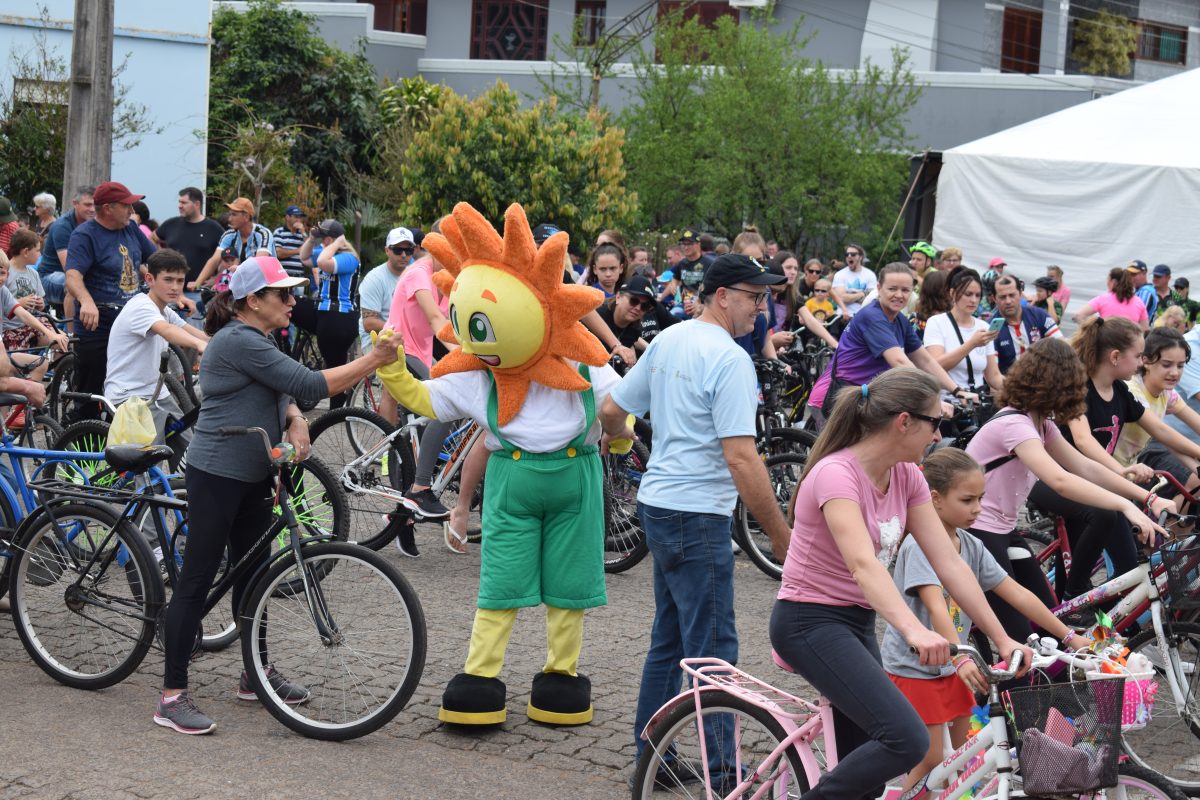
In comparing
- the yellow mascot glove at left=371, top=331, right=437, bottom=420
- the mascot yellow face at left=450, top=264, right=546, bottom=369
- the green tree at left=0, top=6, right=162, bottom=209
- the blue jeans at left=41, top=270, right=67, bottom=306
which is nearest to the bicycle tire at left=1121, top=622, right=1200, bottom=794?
the mascot yellow face at left=450, top=264, right=546, bottom=369

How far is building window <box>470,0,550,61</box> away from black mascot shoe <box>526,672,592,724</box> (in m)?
34.0

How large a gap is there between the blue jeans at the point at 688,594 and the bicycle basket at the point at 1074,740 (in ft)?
4.93

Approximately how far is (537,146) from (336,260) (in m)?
6.84

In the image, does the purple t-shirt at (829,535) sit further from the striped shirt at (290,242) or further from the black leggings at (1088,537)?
the striped shirt at (290,242)

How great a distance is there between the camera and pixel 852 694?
13.3ft

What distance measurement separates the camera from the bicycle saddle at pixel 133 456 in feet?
20.6

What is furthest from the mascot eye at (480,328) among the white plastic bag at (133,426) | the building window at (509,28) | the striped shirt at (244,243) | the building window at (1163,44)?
the building window at (1163,44)

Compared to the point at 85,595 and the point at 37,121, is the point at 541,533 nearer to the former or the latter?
the point at 85,595

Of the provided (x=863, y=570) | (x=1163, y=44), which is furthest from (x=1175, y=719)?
(x=1163, y=44)

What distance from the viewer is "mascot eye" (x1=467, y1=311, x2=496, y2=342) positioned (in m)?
6.02

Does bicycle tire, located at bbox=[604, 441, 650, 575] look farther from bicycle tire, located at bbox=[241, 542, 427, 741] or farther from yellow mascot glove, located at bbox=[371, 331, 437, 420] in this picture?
bicycle tire, located at bbox=[241, 542, 427, 741]

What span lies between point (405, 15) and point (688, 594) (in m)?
37.3

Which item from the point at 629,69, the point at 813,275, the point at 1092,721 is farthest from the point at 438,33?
the point at 1092,721

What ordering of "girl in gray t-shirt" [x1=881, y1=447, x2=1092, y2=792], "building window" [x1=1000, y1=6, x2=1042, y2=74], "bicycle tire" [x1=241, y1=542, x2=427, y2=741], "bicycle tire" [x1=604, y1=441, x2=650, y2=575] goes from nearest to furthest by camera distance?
"girl in gray t-shirt" [x1=881, y1=447, x2=1092, y2=792] < "bicycle tire" [x1=241, y1=542, x2=427, y2=741] < "bicycle tire" [x1=604, y1=441, x2=650, y2=575] < "building window" [x1=1000, y1=6, x2=1042, y2=74]
